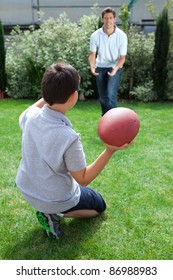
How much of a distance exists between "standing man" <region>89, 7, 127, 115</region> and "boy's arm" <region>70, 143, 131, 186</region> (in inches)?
124

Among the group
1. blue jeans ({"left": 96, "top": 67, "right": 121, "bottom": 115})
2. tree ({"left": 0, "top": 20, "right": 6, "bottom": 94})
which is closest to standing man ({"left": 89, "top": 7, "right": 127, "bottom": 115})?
blue jeans ({"left": 96, "top": 67, "right": 121, "bottom": 115})

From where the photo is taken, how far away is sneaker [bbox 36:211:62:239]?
8.53 ft

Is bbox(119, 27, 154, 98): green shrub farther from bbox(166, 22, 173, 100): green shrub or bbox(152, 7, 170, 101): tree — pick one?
bbox(166, 22, 173, 100): green shrub

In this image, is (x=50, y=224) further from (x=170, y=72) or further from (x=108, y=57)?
(x=170, y=72)

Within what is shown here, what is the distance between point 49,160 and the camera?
2305 mm

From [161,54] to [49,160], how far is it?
22.2 feet

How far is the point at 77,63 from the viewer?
8.46 meters

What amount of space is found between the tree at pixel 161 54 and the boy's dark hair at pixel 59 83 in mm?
6648

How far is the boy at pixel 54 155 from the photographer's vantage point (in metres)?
2.17

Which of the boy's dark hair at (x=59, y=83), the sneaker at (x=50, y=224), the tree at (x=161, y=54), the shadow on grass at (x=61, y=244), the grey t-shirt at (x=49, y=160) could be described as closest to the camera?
the boy's dark hair at (x=59, y=83)

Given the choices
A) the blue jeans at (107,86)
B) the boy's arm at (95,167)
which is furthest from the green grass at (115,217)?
the blue jeans at (107,86)

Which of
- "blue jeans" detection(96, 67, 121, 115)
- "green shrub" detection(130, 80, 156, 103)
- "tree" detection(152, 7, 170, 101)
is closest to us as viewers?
"blue jeans" detection(96, 67, 121, 115)

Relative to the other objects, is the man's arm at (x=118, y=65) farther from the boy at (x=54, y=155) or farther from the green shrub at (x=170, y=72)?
the green shrub at (x=170, y=72)
